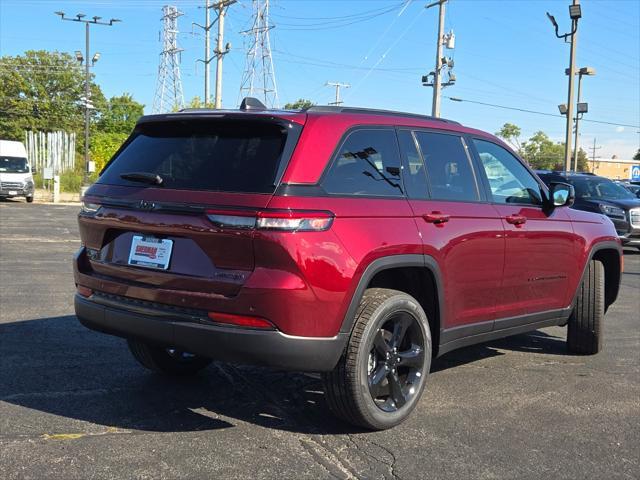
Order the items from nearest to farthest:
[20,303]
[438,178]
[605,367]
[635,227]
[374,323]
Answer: [374,323] < [438,178] < [605,367] < [20,303] < [635,227]

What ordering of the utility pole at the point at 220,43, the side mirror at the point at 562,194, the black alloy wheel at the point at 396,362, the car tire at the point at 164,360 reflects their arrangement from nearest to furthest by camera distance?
the black alloy wheel at the point at 396,362
the car tire at the point at 164,360
the side mirror at the point at 562,194
the utility pole at the point at 220,43

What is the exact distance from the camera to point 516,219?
4.85 meters

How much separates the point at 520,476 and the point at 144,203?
96.9 inches

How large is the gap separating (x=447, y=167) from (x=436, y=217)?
0.52 metres

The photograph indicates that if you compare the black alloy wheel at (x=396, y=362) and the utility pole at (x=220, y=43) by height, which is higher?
the utility pole at (x=220, y=43)

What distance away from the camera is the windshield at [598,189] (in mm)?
15516

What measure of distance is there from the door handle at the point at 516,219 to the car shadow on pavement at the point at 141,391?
53.2 inches

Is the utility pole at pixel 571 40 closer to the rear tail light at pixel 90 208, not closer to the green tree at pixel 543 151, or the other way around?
the rear tail light at pixel 90 208

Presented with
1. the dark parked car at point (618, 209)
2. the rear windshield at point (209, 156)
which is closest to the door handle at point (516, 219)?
the rear windshield at point (209, 156)

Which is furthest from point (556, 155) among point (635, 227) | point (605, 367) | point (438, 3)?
point (605, 367)

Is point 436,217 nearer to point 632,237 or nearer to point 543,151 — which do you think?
point 632,237

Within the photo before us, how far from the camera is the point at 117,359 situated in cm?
Result: 526

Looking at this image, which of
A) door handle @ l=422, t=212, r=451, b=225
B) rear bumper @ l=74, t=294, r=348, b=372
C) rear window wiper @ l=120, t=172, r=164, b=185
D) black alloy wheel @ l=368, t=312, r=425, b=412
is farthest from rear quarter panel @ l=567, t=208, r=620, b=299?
rear window wiper @ l=120, t=172, r=164, b=185

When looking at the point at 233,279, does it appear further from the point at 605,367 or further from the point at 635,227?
the point at 635,227
